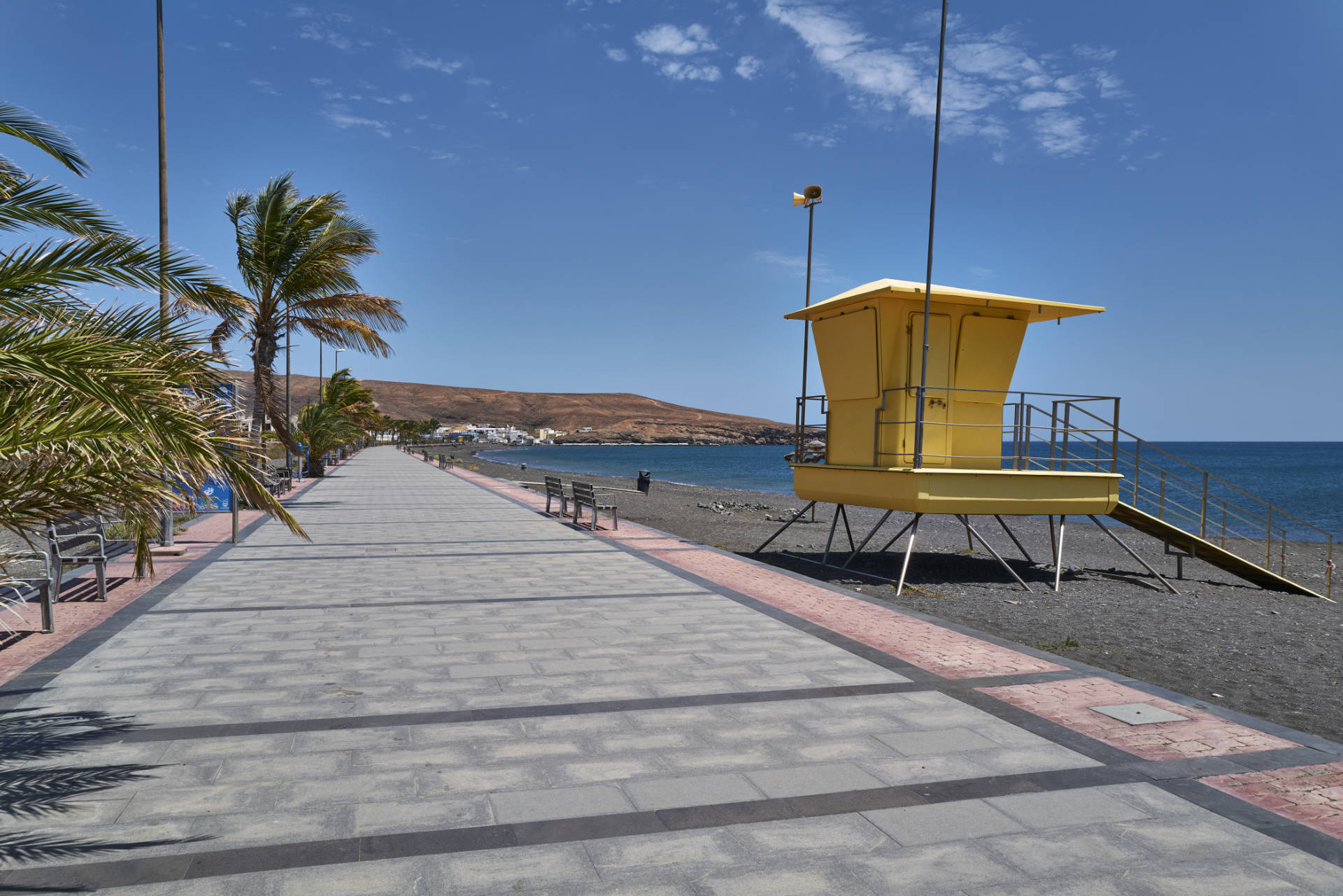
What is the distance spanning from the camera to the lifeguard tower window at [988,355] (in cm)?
1134

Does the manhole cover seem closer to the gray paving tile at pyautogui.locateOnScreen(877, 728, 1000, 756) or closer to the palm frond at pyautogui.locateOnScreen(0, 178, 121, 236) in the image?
the gray paving tile at pyautogui.locateOnScreen(877, 728, 1000, 756)

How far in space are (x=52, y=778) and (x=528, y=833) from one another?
226cm

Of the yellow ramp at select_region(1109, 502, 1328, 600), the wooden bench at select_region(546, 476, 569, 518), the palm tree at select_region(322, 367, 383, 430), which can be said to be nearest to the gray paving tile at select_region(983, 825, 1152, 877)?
the yellow ramp at select_region(1109, 502, 1328, 600)

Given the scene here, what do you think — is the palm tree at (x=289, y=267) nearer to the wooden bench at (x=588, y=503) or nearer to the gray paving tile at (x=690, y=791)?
the wooden bench at (x=588, y=503)

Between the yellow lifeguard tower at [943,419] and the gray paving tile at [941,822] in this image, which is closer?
the gray paving tile at [941,822]

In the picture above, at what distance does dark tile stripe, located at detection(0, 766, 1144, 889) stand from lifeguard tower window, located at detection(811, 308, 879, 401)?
7.63 m

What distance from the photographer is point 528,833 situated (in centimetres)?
341

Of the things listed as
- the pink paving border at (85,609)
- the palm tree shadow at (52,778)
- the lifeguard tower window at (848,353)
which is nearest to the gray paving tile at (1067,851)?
the palm tree shadow at (52,778)

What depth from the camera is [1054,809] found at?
12.2 feet

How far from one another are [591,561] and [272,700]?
252 inches

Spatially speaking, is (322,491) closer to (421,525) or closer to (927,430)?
(421,525)

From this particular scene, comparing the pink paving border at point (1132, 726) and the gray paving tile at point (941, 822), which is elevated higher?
the pink paving border at point (1132, 726)

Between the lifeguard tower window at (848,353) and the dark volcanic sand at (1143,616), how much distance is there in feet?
8.47

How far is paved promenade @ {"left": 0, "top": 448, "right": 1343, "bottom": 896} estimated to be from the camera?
10.3 feet
